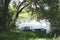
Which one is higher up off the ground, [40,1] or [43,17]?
[40,1]

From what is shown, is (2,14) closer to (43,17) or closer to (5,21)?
(5,21)

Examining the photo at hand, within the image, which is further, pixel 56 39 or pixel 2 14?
pixel 2 14

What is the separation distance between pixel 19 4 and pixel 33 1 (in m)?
3.01

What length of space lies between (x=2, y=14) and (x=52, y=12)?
443cm

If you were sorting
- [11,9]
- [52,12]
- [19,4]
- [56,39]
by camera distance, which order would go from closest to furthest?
[56,39]
[52,12]
[19,4]
[11,9]

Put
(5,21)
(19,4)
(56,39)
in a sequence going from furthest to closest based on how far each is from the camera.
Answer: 1. (19,4)
2. (5,21)
3. (56,39)

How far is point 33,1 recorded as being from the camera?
20219 millimetres

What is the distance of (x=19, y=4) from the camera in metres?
22.9

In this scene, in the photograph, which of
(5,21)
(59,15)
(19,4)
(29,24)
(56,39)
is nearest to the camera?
(56,39)

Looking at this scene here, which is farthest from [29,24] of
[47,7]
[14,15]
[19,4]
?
[47,7]

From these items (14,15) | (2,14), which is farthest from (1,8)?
(14,15)

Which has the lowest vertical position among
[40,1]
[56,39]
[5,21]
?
[56,39]

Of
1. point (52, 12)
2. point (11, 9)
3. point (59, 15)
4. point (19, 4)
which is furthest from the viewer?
point (11, 9)

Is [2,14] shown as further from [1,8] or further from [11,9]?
[11,9]
